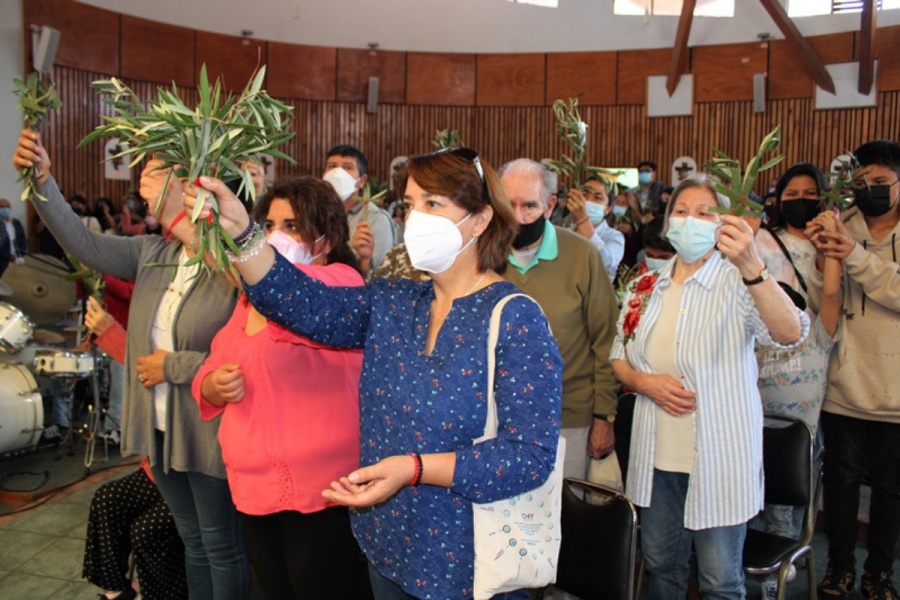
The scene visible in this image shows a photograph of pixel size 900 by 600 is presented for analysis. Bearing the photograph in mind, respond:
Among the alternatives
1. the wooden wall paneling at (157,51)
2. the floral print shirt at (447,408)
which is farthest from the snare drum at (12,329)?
the wooden wall paneling at (157,51)

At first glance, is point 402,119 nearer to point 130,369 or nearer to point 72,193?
point 72,193

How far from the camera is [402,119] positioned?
43.5ft

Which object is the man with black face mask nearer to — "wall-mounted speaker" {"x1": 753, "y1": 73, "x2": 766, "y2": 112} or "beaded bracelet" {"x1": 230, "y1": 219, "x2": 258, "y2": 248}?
"beaded bracelet" {"x1": 230, "y1": 219, "x2": 258, "y2": 248}

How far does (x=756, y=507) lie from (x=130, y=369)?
2116 millimetres

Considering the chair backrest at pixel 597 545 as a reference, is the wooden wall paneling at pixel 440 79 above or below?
above

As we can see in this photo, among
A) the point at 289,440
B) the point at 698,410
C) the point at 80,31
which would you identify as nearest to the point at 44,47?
the point at 80,31

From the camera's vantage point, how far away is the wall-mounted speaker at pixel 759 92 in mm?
11664

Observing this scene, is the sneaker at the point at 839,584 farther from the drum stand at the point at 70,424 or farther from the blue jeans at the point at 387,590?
the drum stand at the point at 70,424

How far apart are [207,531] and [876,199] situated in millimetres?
2938

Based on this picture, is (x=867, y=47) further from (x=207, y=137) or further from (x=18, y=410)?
(x=207, y=137)

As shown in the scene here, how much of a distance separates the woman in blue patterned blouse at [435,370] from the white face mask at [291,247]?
1.79 ft

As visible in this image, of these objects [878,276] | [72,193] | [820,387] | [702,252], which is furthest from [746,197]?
[72,193]

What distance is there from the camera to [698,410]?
7.59ft

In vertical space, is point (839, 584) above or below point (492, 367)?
below
